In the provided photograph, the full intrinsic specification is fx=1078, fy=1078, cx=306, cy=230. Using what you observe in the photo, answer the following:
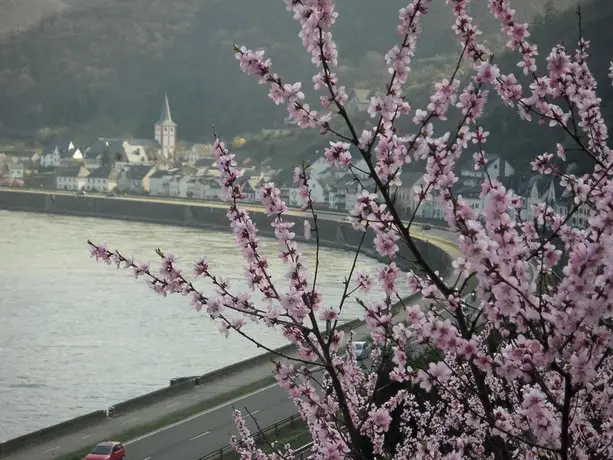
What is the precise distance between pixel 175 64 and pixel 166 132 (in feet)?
52.8

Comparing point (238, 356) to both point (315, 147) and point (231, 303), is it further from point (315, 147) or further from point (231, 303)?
point (315, 147)

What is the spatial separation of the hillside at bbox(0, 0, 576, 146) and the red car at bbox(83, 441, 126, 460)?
57.3m

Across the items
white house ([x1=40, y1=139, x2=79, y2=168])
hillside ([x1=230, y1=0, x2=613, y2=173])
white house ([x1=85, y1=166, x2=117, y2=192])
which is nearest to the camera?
hillside ([x1=230, y1=0, x2=613, y2=173])

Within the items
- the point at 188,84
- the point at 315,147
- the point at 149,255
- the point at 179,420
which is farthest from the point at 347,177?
the point at 188,84

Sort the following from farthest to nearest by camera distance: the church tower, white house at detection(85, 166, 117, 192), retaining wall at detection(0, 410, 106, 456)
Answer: the church tower
white house at detection(85, 166, 117, 192)
retaining wall at detection(0, 410, 106, 456)

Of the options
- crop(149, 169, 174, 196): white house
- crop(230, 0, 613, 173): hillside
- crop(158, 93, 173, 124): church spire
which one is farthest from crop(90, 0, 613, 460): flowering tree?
crop(158, 93, 173, 124): church spire

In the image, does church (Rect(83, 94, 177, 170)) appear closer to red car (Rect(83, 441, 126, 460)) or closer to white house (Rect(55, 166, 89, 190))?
white house (Rect(55, 166, 89, 190))

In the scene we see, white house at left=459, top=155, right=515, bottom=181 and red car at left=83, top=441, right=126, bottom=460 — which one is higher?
white house at left=459, top=155, right=515, bottom=181

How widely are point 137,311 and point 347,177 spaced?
24243 mm

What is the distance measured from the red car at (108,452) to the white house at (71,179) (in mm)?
50635

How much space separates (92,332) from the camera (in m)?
16.9

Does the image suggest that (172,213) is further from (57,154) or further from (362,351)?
(362,351)

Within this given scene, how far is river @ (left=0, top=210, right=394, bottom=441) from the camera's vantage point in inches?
474

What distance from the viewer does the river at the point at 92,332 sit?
12.0m
